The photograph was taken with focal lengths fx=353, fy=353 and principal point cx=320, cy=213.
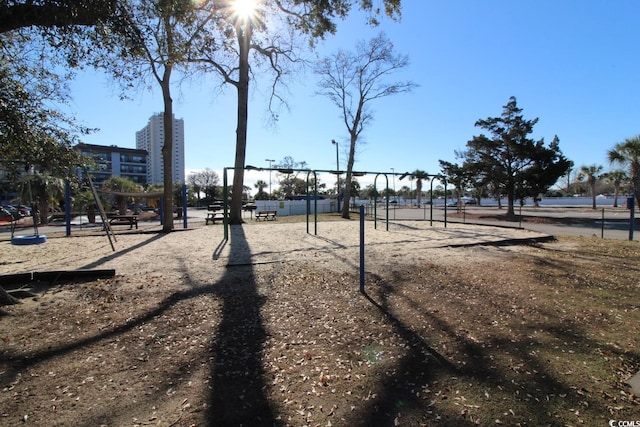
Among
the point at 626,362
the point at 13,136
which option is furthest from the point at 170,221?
the point at 626,362

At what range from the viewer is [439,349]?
144 inches

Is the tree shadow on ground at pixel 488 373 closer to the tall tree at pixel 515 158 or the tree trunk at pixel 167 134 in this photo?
the tree trunk at pixel 167 134

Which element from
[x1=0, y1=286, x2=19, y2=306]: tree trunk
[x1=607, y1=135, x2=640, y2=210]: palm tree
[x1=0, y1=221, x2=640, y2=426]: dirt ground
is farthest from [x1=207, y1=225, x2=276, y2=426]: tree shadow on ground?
[x1=607, y1=135, x2=640, y2=210]: palm tree

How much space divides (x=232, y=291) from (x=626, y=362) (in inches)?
195

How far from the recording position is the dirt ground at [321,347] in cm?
266

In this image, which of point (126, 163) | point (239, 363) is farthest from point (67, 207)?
point (126, 163)

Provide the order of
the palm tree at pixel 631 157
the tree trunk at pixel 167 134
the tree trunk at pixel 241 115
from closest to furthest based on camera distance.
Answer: the tree trunk at pixel 167 134
the tree trunk at pixel 241 115
the palm tree at pixel 631 157

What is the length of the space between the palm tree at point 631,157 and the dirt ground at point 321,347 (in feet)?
75.5

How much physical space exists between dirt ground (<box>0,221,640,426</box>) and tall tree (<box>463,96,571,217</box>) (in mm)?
20942

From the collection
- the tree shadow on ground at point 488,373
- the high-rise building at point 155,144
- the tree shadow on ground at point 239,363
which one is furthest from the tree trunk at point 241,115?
the high-rise building at point 155,144

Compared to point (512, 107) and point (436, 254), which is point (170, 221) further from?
point (512, 107)

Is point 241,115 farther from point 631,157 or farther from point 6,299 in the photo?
point 631,157

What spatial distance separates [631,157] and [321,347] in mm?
30526

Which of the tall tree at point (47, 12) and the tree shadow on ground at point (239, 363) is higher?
the tall tree at point (47, 12)
